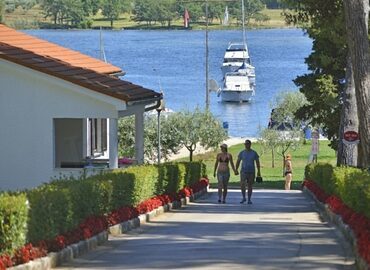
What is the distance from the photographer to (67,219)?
577 inches

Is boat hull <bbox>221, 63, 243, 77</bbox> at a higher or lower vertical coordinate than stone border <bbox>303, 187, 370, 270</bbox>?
lower

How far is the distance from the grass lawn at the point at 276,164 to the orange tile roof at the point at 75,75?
18.8 m

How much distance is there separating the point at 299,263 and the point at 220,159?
13746 mm

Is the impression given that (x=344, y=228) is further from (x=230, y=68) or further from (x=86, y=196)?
(x=230, y=68)

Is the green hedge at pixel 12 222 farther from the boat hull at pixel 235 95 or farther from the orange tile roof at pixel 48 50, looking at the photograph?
the boat hull at pixel 235 95

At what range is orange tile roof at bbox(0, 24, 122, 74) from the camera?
1121 inches

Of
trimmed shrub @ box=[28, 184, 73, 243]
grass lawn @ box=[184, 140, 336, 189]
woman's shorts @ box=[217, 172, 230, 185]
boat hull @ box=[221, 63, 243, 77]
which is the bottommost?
grass lawn @ box=[184, 140, 336, 189]

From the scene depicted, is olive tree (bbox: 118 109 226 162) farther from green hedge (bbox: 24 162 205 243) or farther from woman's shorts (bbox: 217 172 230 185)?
green hedge (bbox: 24 162 205 243)

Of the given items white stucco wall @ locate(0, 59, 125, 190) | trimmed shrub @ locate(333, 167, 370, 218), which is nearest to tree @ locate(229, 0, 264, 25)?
white stucco wall @ locate(0, 59, 125, 190)

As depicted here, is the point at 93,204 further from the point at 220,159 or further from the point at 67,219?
the point at 220,159

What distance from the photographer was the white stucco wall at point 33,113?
24.8m

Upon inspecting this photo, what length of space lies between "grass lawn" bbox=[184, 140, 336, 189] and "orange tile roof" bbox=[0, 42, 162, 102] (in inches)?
739

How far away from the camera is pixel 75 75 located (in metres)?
25.1

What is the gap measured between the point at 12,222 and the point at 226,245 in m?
4.64
